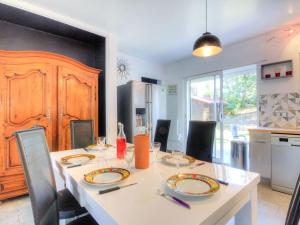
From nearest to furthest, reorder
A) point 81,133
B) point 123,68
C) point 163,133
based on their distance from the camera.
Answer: point 81,133 < point 163,133 < point 123,68

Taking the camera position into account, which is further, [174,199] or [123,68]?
[123,68]

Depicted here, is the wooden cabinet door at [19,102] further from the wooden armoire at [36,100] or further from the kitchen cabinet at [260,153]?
the kitchen cabinet at [260,153]

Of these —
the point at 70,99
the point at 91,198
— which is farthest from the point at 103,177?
the point at 70,99

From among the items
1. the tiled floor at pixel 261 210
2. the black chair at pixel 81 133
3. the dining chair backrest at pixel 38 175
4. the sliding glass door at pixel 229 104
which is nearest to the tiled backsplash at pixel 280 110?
the sliding glass door at pixel 229 104

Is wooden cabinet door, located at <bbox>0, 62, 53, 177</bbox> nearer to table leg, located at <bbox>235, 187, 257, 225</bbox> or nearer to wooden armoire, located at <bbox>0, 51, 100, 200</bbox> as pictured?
wooden armoire, located at <bbox>0, 51, 100, 200</bbox>

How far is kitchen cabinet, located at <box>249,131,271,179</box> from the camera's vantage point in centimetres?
265

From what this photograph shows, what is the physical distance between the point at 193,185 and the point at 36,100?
241 cm

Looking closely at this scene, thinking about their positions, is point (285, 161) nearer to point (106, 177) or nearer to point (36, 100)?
point (106, 177)

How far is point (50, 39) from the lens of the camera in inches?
116

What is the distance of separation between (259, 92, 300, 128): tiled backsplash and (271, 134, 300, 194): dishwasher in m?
0.59

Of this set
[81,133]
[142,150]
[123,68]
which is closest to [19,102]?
[81,133]

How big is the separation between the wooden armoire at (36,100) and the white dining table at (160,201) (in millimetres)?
1565

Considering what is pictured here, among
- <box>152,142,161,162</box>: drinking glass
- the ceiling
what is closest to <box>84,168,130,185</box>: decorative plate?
<box>152,142,161,162</box>: drinking glass

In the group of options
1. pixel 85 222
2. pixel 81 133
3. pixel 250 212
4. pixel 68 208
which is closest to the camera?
pixel 250 212
